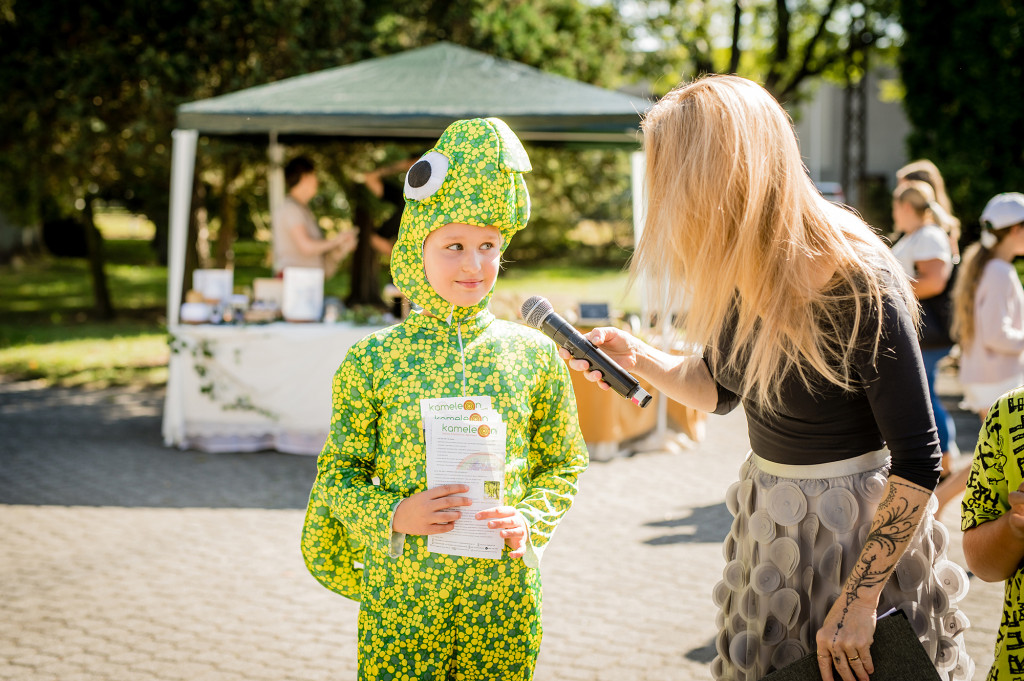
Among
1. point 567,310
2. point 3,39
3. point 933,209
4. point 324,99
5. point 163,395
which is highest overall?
point 3,39

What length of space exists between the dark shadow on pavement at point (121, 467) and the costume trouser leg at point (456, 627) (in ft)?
13.4

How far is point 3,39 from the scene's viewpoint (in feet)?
38.2

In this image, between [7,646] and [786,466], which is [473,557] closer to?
[786,466]

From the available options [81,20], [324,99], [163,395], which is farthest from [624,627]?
[81,20]

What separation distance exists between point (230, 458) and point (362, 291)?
25.5 feet

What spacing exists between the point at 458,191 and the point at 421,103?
5.87 meters

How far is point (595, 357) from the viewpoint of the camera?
1988mm

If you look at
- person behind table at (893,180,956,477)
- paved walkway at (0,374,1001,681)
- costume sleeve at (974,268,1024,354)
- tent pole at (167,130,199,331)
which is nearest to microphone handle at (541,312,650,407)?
paved walkway at (0,374,1001,681)

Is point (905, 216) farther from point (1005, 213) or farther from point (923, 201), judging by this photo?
point (1005, 213)

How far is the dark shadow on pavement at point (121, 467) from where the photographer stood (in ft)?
20.3

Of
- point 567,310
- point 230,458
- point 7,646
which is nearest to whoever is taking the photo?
point 7,646

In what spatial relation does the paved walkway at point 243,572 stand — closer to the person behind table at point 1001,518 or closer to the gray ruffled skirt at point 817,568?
the gray ruffled skirt at point 817,568

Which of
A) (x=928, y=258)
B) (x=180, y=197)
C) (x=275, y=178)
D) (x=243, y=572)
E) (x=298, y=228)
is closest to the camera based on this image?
(x=243, y=572)

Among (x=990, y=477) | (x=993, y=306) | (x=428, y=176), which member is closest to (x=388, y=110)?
(x=993, y=306)
